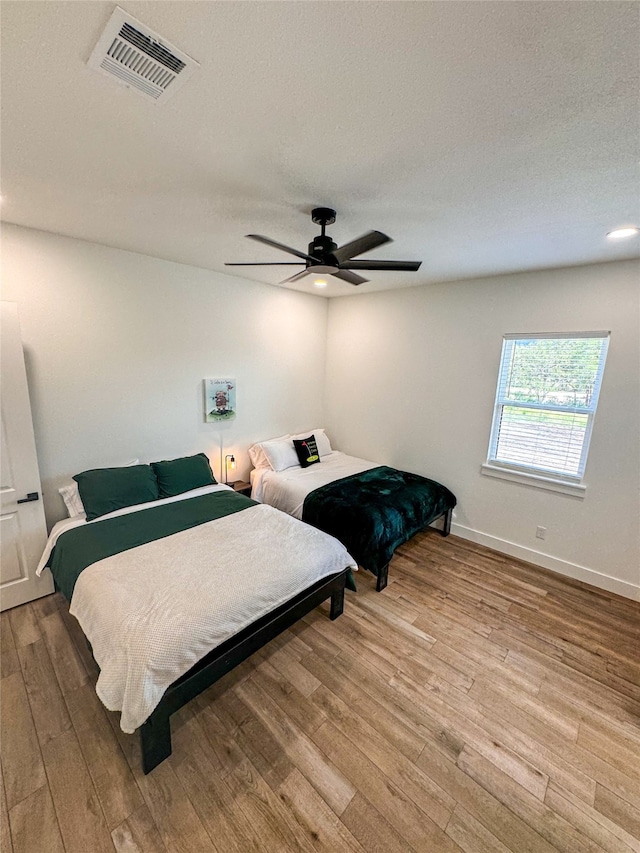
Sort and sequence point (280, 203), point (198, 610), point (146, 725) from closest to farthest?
point (146, 725) < point (198, 610) < point (280, 203)

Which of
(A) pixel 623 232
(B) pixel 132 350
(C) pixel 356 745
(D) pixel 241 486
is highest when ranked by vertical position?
(A) pixel 623 232

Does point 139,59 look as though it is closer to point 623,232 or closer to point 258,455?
point 623,232

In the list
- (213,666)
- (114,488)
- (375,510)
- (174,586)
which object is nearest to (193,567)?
(174,586)

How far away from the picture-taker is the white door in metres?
2.27

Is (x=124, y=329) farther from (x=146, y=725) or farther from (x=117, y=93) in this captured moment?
(x=146, y=725)

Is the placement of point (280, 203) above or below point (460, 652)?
above

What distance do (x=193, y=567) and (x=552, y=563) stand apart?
3189mm

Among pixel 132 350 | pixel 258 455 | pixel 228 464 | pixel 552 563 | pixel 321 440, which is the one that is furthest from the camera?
pixel 321 440

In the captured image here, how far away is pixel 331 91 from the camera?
115cm

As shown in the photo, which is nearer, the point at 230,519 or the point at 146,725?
the point at 146,725

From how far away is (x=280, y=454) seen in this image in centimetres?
398

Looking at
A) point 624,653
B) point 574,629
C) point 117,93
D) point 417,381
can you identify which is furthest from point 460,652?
point 117,93

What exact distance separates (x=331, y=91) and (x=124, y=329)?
101 inches

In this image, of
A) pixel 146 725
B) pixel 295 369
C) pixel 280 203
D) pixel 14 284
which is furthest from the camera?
pixel 295 369
